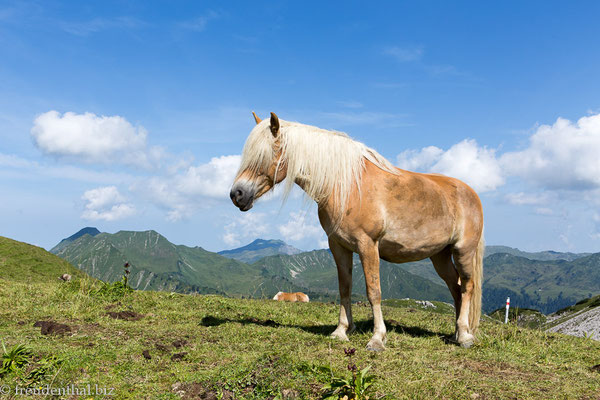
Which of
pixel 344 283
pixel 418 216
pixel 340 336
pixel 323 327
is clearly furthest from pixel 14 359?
pixel 418 216

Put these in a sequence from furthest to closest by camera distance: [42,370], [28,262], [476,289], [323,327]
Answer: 1. [28,262]
2. [323,327]
3. [476,289]
4. [42,370]

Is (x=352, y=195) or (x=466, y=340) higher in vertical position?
(x=352, y=195)

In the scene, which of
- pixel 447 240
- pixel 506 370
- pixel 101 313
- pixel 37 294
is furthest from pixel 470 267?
pixel 37 294

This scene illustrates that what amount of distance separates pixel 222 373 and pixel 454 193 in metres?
5.69

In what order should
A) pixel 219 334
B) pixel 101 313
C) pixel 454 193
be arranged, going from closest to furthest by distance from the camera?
pixel 219 334 < pixel 454 193 < pixel 101 313

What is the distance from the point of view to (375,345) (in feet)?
22.4

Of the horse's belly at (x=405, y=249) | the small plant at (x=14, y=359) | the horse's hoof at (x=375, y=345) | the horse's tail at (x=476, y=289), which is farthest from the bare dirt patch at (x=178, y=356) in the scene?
the horse's tail at (x=476, y=289)

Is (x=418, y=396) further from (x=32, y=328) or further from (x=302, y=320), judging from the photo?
(x=32, y=328)

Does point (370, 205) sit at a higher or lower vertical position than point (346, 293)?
higher

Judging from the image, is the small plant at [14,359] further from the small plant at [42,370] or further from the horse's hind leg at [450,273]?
the horse's hind leg at [450,273]

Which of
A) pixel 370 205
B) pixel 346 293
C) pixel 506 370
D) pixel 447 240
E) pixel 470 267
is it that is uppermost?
pixel 370 205

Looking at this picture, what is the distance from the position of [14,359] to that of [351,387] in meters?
4.56

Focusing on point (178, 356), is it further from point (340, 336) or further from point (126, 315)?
point (126, 315)

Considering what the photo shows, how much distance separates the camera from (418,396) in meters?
4.77
